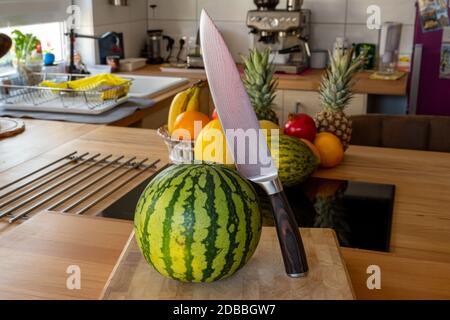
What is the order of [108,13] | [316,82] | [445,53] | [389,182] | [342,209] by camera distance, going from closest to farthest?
[342,209], [389,182], [316,82], [445,53], [108,13]

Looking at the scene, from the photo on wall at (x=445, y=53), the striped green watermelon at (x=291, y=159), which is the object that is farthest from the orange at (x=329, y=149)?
the photo on wall at (x=445, y=53)

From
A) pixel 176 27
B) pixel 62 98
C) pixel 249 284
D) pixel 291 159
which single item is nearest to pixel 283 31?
pixel 176 27

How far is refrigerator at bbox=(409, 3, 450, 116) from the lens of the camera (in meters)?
3.15

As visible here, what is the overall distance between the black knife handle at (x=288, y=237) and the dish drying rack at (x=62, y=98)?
5.06ft

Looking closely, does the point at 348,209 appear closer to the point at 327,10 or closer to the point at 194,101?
the point at 194,101

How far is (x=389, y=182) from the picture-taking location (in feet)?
4.03

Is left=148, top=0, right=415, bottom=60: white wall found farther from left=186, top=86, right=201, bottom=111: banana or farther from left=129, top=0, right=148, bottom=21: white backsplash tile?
left=186, top=86, right=201, bottom=111: banana

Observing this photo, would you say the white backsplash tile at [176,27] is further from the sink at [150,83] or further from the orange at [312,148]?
the orange at [312,148]

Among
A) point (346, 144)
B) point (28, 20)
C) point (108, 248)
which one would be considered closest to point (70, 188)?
point (108, 248)

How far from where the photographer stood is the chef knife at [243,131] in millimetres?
640

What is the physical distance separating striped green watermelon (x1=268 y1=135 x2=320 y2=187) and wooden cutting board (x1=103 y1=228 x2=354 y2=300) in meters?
0.40

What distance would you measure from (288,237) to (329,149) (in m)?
0.65

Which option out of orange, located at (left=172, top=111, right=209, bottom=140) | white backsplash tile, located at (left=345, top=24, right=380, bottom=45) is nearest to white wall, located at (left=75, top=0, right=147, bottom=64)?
white backsplash tile, located at (left=345, top=24, right=380, bottom=45)
